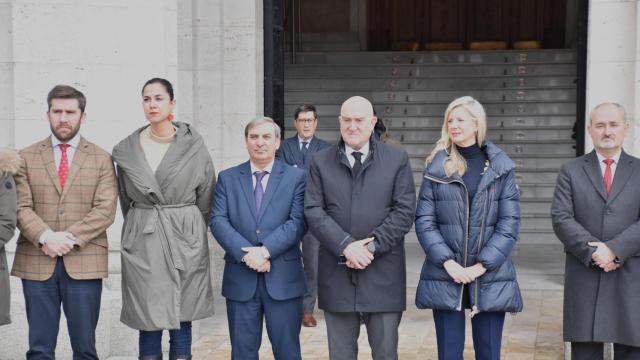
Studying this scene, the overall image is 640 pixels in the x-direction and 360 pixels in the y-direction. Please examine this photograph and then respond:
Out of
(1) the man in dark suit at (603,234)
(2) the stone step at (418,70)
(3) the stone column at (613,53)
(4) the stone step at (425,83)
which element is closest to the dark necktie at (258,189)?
(1) the man in dark suit at (603,234)

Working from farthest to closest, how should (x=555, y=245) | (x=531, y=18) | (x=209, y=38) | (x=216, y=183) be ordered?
(x=531, y=18) → (x=555, y=245) → (x=209, y=38) → (x=216, y=183)

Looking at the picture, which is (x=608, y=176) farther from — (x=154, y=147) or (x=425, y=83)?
(x=425, y=83)

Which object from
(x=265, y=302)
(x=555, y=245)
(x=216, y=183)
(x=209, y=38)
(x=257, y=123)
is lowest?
(x=555, y=245)

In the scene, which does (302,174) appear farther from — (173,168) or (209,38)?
(209,38)

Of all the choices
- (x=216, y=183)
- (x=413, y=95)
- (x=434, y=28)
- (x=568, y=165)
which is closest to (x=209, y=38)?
(x=216, y=183)

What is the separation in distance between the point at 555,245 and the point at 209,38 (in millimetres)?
6584

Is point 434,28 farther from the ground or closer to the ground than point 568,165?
farther from the ground

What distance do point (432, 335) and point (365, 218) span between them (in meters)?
2.89

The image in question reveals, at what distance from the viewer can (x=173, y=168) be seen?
6004 mm

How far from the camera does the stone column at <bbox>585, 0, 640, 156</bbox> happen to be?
7.83m

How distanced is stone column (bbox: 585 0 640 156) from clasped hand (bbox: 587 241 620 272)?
7.23 feet

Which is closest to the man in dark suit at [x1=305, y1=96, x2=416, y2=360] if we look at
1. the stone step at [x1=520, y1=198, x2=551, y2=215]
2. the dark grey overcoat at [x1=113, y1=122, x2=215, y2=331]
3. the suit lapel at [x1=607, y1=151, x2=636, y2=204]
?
the dark grey overcoat at [x1=113, y1=122, x2=215, y2=331]

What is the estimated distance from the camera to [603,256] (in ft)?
18.8

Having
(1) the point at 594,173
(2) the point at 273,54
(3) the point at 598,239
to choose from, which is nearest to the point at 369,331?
(3) the point at 598,239
